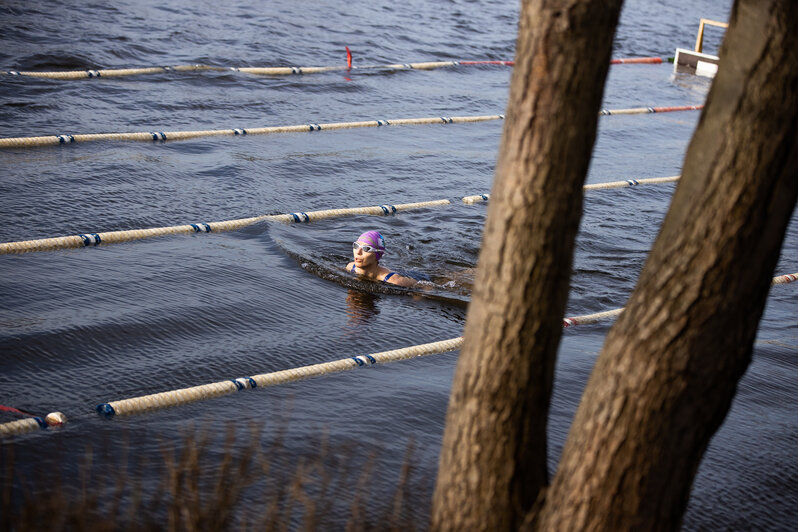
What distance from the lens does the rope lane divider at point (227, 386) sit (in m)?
4.04

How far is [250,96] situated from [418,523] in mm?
10769

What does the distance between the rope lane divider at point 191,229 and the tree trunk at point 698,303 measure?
5463mm

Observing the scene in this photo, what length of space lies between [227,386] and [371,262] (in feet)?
8.06

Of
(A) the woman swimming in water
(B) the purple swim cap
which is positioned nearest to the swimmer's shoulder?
(A) the woman swimming in water

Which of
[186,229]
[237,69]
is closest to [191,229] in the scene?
[186,229]

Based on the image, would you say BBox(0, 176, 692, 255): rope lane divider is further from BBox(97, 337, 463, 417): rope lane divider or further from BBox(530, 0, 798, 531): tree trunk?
BBox(530, 0, 798, 531): tree trunk

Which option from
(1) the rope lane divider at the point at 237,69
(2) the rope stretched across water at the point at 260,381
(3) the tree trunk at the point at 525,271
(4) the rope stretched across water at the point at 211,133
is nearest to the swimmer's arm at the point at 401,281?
(2) the rope stretched across water at the point at 260,381

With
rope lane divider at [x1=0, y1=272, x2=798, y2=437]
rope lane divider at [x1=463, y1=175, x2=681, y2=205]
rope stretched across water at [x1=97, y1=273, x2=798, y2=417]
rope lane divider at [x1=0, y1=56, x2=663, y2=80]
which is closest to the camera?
rope lane divider at [x1=0, y1=272, x2=798, y2=437]

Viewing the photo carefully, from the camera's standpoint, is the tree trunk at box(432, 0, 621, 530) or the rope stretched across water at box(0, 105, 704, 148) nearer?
the tree trunk at box(432, 0, 621, 530)

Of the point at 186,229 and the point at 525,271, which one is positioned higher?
the point at 525,271

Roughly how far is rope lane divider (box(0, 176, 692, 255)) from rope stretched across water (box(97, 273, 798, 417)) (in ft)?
9.13

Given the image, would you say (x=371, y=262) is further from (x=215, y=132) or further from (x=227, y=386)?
(x=215, y=132)

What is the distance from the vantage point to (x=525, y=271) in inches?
96.7

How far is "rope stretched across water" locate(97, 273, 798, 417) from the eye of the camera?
4.34 metres
